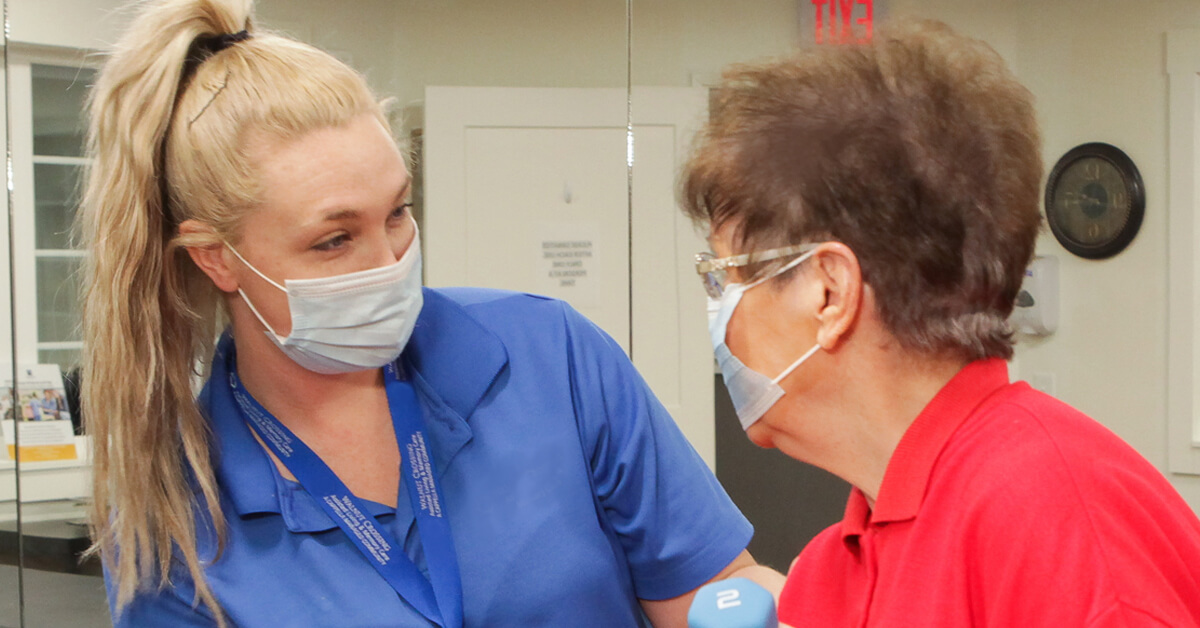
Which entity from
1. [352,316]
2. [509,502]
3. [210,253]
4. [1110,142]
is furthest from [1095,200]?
[210,253]

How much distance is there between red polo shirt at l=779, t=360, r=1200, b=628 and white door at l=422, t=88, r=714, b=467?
2101mm

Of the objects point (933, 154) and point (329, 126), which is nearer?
point (933, 154)

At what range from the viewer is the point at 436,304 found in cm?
130

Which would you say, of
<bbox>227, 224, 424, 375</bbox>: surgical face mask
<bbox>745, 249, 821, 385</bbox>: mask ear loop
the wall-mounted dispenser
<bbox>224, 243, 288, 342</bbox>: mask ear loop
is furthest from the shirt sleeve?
the wall-mounted dispenser

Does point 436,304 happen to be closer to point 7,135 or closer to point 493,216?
point 493,216

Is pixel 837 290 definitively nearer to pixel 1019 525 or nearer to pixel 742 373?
pixel 742 373

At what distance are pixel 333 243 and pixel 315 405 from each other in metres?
0.24

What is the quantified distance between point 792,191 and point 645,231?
2103mm

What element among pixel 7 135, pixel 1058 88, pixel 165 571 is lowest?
pixel 165 571

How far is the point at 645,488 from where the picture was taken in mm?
1234

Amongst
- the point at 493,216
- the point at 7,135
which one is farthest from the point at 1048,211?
the point at 7,135

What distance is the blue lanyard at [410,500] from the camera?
1.13 meters

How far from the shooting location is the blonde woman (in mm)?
1117

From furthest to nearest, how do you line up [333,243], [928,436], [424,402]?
[424,402] < [333,243] < [928,436]
